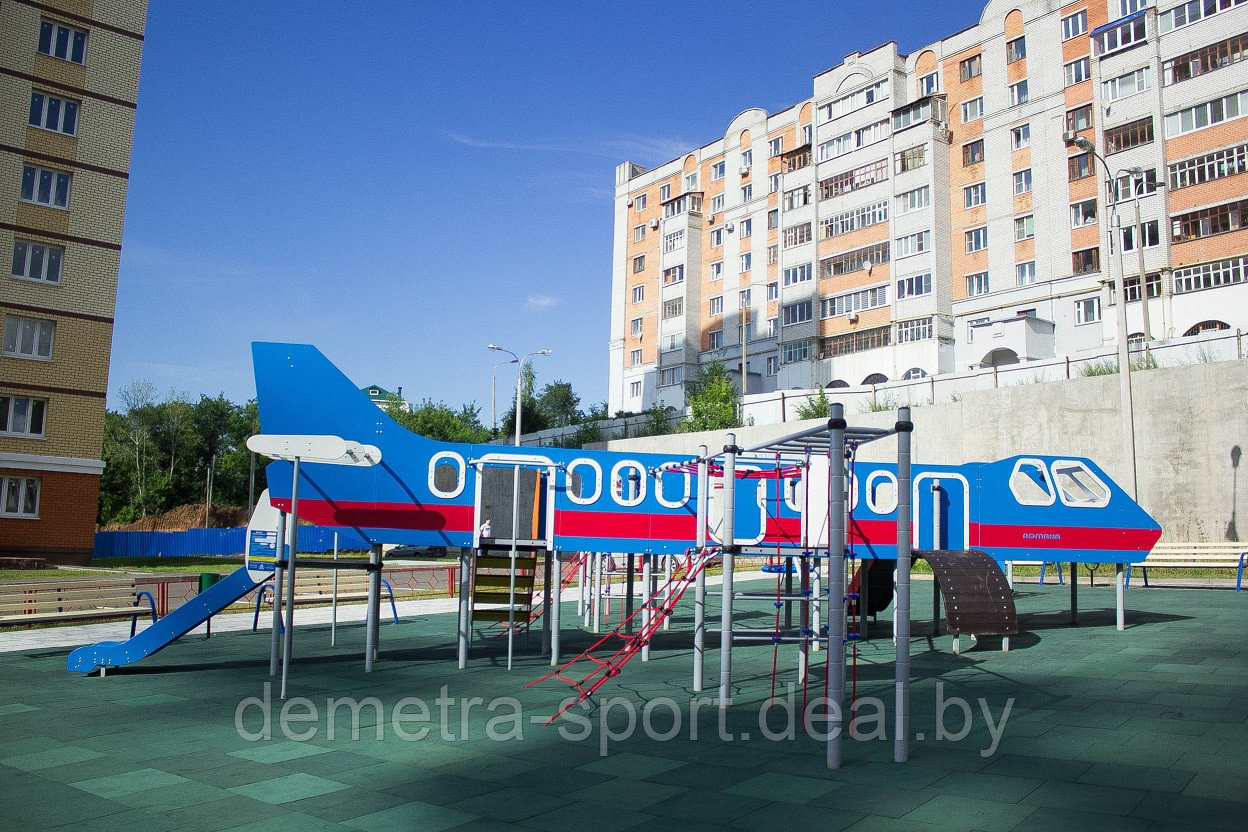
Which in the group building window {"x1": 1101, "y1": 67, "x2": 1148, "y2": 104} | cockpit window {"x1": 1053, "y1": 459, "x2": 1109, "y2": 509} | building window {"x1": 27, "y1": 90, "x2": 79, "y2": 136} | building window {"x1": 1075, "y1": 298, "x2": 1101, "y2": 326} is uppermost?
building window {"x1": 1101, "y1": 67, "x2": 1148, "y2": 104}

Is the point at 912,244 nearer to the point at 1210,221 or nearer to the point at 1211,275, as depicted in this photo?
the point at 1210,221

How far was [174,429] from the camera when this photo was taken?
8350 centimetres

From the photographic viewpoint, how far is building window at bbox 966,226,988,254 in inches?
2137

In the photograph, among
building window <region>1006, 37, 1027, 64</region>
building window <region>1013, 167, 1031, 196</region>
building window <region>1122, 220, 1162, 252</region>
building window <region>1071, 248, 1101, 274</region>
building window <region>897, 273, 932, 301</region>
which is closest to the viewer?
building window <region>1122, 220, 1162, 252</region>

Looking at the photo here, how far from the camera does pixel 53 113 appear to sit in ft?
128

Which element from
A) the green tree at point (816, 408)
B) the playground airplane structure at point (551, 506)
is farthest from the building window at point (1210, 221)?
the playground airplane structure at point (551, 506)

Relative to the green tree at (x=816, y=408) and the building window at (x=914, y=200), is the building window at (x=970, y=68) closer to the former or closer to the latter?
the building window at (x=914, y=200)

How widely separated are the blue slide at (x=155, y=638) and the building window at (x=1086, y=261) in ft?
153

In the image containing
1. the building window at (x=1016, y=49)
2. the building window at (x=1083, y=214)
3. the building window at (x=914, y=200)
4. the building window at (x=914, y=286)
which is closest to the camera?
the building window at (x=1083, y=214)

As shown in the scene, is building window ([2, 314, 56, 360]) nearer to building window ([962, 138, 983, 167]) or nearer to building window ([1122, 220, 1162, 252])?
building window ([962, 138, 983, 167])

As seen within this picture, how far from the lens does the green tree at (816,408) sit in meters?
44.6

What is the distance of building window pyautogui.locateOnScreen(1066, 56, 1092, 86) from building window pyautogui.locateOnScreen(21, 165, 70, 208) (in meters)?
49.7

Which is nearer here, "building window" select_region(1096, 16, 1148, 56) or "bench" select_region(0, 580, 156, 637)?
"bench" select_region(0, 580, 156, 637)

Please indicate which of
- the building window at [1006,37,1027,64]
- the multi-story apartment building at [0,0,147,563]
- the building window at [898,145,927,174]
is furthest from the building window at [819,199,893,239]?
the multi-story apartment building at [0,0,147,563]
